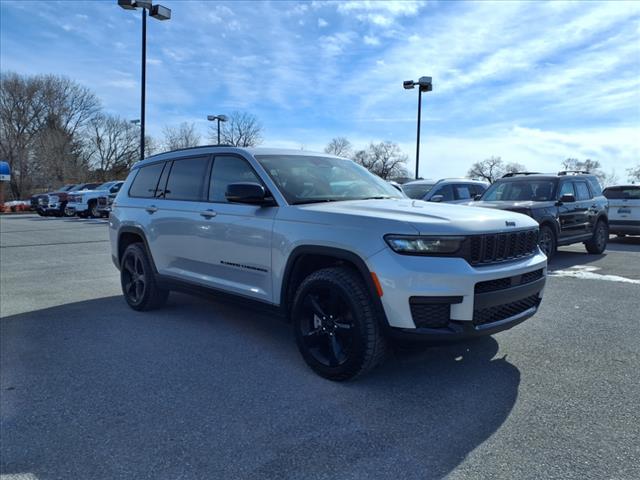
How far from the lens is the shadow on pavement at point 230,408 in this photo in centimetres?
269

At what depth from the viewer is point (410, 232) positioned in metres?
3.24

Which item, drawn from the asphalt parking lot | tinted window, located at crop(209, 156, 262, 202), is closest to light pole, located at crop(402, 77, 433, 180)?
the asphalt parking lot

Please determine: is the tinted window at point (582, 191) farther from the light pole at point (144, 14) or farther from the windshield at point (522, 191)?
the light pole at point (144, 14)

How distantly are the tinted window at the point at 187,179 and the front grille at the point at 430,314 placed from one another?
264 centimetres

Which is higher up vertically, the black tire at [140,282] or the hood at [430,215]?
the hood at [430,215]

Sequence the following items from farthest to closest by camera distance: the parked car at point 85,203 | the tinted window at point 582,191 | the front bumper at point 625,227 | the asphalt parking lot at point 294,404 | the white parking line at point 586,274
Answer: the parked car at point 85,203, the front bumper at point 625,227, the tinted window at point 582,191, the white parking line at point 586,274, the asphalt parking lot at point 294,404

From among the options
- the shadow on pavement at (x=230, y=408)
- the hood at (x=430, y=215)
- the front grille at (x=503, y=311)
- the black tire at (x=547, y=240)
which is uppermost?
the hood at (x=430, y=215)

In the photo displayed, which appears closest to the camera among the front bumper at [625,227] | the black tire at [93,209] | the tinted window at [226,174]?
the tinted window at [226,174]

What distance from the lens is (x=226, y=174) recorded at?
4766mm

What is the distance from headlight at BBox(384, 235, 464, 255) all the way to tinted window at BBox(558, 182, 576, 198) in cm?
732

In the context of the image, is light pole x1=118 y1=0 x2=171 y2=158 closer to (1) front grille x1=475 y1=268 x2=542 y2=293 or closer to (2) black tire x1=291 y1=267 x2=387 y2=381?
(2) black tire x1=291 y1=267 x2=387 y2=381

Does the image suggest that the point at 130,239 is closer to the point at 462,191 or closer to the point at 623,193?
the point at 462,191

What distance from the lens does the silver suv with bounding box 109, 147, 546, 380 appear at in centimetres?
324

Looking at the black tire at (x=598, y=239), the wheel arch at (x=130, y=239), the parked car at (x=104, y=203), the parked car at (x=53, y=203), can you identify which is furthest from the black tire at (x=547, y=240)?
the parked car at (x=53, y=203)
